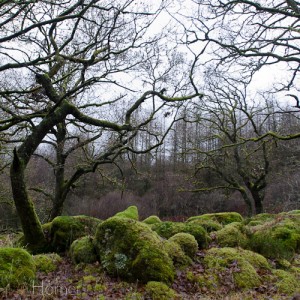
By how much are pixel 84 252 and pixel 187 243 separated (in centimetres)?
210

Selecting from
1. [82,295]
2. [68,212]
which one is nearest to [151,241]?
[82,295]

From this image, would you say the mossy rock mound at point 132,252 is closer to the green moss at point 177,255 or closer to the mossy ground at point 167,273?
the mossy ground at point 167,273

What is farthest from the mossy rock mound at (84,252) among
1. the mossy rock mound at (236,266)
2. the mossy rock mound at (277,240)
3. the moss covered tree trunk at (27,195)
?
the mossy rock mound at (277,240)

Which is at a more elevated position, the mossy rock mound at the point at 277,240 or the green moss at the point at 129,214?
the green moss at the point at 129,214

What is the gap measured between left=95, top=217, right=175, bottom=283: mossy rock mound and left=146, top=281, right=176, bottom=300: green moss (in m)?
0.19

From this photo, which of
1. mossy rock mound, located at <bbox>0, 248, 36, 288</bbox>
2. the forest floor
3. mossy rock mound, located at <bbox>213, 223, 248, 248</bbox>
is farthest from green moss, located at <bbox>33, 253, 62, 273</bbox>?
mossy rock mound, located at <bbox>213, 223, 248, 248</bbox>

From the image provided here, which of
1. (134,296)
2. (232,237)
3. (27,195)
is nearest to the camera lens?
(134,296)

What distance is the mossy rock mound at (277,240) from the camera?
6.89 m

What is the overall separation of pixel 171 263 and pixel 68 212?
23535 mm

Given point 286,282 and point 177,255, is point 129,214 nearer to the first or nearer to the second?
point 177,255

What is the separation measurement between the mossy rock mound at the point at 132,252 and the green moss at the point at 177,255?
1.00ft

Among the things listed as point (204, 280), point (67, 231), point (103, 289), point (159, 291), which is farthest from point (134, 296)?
point (67, 231)

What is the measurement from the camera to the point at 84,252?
6305mm

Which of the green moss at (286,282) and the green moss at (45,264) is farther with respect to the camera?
the green moss at (45,264)
